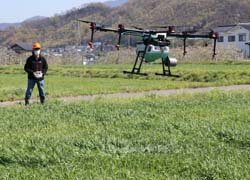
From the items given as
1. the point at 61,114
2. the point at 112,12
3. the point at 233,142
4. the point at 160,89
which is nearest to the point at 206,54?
the point at 160,89

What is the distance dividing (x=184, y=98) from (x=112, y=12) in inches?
5062

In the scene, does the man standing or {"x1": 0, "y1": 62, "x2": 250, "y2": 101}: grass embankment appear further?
{"x1": 0, "y1": 62, "x2": 250, "y2": 101}: grass embankment

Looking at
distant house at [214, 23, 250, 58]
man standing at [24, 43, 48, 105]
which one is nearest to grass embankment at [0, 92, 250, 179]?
man standing at [24, 43, 48, 105]

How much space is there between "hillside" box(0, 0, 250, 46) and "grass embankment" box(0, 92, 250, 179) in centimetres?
8578

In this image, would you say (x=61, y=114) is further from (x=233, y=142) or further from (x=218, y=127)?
(x=233, y=142)

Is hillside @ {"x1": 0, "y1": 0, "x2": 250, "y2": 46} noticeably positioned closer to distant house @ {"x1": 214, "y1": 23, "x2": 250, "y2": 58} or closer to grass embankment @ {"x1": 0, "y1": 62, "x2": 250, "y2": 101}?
distant house @ {"x1": 214, "y1": 23, "x2": 250, "y2": 58}

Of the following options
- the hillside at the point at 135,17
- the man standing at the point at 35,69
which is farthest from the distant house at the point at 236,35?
the man standing at the point at 35,69

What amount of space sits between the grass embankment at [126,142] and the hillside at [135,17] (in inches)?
3377

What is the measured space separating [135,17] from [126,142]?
125503 mm

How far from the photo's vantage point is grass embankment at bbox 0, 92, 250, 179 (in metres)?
6.29

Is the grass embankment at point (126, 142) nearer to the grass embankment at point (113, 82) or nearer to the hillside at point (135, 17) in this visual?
the grass embankment at point (113, 82)

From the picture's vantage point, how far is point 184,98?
47.0ft

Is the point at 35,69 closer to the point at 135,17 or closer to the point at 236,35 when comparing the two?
the point at 236,35

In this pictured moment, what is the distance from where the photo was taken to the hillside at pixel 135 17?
111 metres
